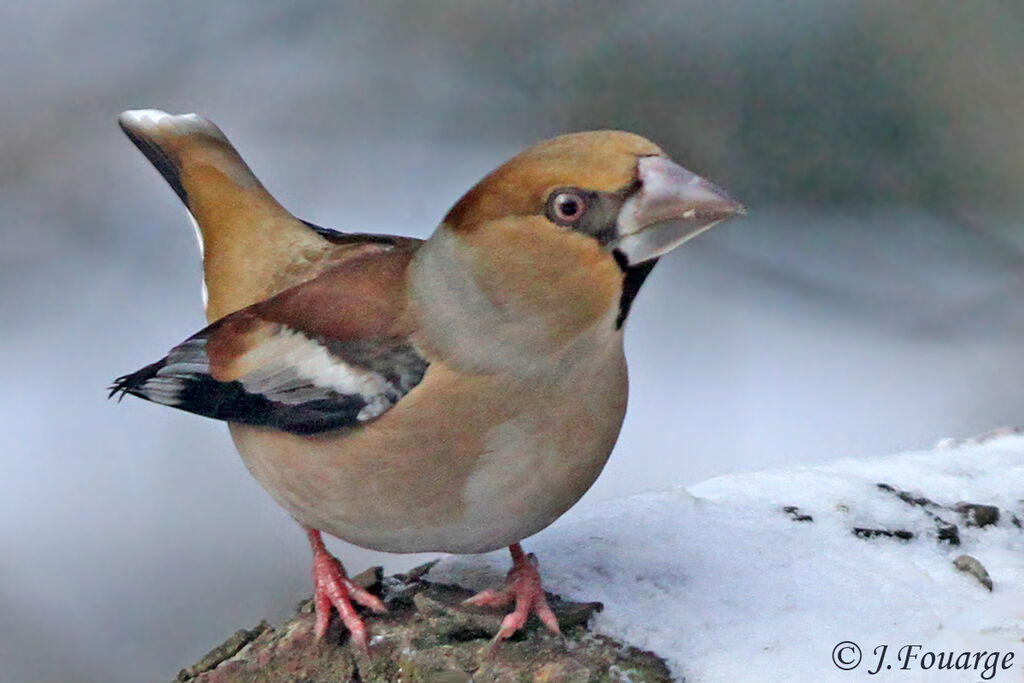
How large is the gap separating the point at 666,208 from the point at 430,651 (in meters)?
0.69

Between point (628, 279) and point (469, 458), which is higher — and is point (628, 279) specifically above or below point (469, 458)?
above

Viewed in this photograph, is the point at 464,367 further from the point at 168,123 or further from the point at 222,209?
the point at 168,123

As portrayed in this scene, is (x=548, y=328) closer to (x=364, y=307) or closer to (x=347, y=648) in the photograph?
(x=364, y=307)

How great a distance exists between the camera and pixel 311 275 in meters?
2.06

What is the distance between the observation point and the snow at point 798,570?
1881 mm

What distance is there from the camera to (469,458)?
178 centimetres

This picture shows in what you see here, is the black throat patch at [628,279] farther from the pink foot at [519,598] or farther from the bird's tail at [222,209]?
the bird's tail at [222,209]

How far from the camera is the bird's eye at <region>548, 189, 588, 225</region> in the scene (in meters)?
1.68

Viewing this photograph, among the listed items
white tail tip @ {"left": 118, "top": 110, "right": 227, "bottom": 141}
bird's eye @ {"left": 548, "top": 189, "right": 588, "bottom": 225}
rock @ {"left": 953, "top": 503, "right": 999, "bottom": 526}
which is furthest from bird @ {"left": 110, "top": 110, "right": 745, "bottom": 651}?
rock @ {"left": 953, "top": 503, "right": 999, "bottom": 526}

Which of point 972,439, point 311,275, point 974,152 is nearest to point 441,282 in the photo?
point 311,275

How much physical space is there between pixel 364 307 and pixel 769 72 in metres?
1.59

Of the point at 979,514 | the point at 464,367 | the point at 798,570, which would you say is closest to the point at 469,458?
the point at 464,367

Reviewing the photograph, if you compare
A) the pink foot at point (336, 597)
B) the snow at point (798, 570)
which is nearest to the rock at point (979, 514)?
the snow at point (798, 570)

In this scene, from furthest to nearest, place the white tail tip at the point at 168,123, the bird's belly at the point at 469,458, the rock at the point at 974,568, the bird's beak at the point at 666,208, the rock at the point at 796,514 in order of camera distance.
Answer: the white tail tip at the point at 168,123 < the rock at the point at 796,514 < the rock at the point at 974,568 < the bird's belly at the point at 469,458 < the bird's beak at the point at 666,208
